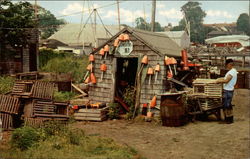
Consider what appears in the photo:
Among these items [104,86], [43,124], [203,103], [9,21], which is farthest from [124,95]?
[9,21]

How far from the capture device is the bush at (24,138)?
7.81 meters

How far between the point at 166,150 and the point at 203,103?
14.4ft

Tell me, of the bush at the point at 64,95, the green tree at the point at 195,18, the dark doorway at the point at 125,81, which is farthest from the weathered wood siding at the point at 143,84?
the green tree at the point at 195,18

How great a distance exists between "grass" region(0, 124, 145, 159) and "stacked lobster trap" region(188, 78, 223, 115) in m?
4.85

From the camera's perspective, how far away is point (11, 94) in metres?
10.8

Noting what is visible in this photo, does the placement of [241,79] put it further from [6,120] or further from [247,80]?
[6,120]

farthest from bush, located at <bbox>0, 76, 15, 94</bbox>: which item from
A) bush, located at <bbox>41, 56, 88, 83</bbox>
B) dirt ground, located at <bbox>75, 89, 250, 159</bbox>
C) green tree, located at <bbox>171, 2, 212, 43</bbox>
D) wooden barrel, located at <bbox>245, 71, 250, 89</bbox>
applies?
green tree, located at <bbox>171, 2, 212, 43</bbox>

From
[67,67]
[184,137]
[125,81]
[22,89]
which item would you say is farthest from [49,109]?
[67,67]

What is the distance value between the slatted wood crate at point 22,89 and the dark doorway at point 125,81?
4.41m

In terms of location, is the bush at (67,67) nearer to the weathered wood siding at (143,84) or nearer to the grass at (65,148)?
the weathered wood siding at (143,84)

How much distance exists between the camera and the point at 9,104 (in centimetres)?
1044

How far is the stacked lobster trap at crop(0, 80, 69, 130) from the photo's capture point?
Result: 405 inches

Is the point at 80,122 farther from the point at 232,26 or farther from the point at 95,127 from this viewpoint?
the point at 232,26

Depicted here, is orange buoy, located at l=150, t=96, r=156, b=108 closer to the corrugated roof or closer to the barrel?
the barrel
